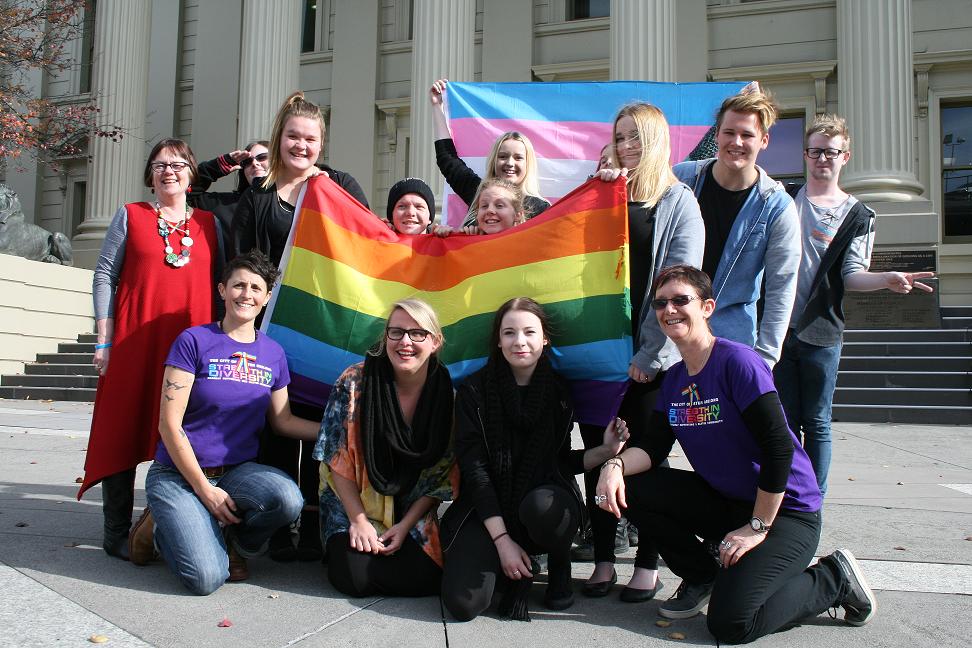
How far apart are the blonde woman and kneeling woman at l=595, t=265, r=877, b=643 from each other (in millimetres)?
192

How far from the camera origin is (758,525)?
10.3ft

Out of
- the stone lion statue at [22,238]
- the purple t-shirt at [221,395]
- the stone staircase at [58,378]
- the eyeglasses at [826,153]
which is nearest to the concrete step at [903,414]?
the eyeglasses at [826,153]

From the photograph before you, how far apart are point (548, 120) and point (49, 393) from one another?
1037 centimetres

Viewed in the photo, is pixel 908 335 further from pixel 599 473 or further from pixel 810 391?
pixel 599 473

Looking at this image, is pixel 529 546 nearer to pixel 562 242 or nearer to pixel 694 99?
pixel 562 242

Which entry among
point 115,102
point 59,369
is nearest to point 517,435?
point 59,369

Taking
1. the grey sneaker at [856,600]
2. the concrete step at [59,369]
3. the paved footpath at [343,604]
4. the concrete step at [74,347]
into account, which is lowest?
the paved footpath at [343,604]

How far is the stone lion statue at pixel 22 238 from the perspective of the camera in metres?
14.9

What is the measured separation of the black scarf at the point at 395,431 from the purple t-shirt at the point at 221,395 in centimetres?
60

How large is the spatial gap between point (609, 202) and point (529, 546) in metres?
1.57

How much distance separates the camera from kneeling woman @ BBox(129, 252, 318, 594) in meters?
3.63

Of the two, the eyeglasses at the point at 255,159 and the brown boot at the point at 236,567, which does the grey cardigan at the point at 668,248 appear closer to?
the brown boot at the point at 236,567

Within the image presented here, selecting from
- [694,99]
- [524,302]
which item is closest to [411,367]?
[524,302]

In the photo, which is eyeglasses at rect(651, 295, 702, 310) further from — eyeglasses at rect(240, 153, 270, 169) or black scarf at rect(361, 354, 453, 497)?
eyeglasses at rect(240, 153, 270, 169)
